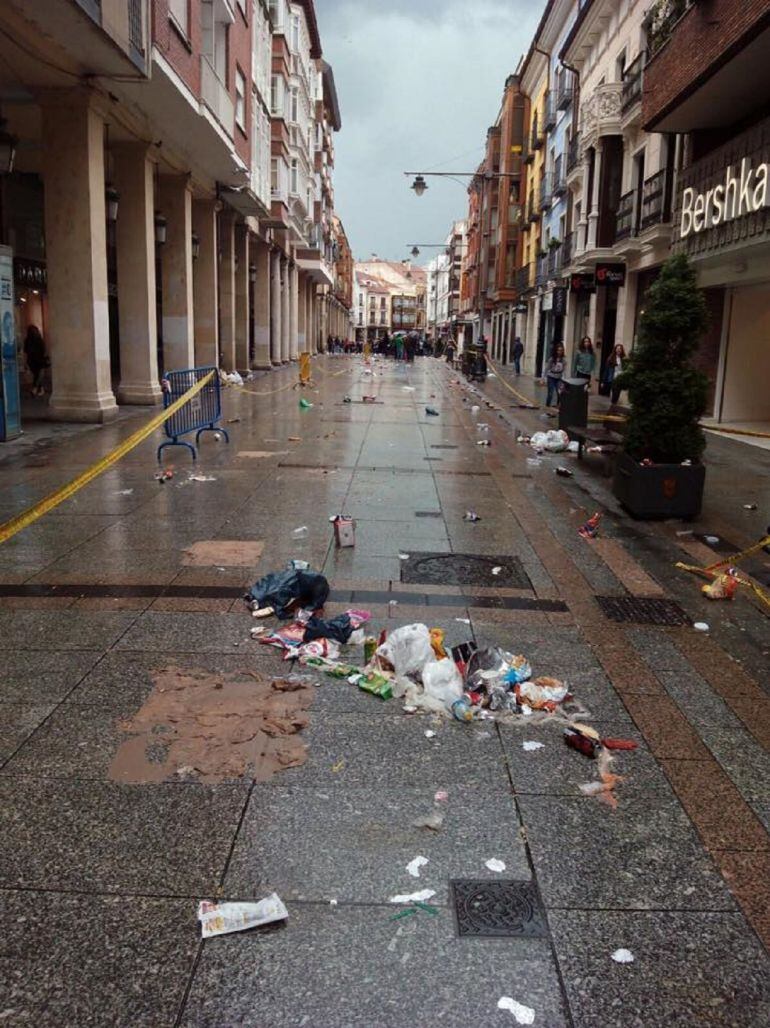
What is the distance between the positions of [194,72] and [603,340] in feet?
60.5

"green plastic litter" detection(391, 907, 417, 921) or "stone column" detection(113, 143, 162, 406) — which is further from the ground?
"stone column" detection(113, 143, 162, 406)

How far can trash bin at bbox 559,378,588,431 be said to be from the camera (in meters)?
15.1

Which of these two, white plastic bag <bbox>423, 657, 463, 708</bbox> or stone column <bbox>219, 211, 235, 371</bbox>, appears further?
stone column <bbox>219, 211, 235, 371</bbox>

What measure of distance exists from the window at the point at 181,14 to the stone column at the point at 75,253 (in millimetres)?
2402

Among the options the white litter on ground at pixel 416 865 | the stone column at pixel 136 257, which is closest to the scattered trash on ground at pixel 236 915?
the white litter on ground at pixel 416 865

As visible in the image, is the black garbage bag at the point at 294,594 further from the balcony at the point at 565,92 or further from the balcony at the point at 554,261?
the balcony at the point at 565,92

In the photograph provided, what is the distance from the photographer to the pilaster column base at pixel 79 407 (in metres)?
14.5

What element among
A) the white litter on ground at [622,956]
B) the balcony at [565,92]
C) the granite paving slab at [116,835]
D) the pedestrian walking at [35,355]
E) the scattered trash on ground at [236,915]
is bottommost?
the white litter on ground at [622,956]

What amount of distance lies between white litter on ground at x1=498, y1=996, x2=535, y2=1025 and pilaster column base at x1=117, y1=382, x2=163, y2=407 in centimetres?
1648

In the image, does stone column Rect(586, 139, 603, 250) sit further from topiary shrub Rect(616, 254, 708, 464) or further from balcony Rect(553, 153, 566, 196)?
topiary shrub Rect(616, 254, 708, 464)

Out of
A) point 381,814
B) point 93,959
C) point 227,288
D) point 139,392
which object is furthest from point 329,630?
point 227,288

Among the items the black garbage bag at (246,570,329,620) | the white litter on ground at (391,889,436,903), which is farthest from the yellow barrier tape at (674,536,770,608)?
the white litter on ground at (391,889,436,903)

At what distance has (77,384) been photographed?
1455 cm

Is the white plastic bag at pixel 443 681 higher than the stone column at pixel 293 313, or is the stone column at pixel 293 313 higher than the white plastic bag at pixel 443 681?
the stone column at pixel 293 313
